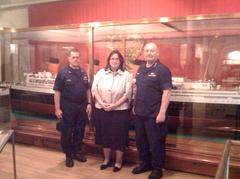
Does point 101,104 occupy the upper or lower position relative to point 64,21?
lower

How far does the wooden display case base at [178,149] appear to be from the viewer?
3197 millimetres

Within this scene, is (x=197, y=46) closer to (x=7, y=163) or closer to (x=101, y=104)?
(x=101, y=104)

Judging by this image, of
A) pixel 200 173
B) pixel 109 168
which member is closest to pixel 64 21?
pixel 109 168

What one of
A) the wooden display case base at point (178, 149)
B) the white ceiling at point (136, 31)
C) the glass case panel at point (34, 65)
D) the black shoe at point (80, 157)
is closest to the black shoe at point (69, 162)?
the black shoe at point (80, 157)

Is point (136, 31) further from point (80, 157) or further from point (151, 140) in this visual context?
point (80, 157)

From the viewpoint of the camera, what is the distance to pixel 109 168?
3430 millimetres

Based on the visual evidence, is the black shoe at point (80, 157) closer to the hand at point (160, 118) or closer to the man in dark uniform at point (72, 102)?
the man in dark uniform at point (72, 102)

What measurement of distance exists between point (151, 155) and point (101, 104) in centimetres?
77

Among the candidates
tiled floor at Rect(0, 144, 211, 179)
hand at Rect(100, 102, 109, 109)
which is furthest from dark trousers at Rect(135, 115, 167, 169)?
hand at Rect(100, 102, 109, 109)

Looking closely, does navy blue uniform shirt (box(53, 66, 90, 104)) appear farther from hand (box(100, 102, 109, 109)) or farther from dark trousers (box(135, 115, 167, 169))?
dark trousers (box(135, 115, 167, 169))

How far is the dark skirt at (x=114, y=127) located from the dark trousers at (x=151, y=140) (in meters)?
0.15

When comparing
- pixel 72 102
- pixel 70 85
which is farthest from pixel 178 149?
pixel 70 85

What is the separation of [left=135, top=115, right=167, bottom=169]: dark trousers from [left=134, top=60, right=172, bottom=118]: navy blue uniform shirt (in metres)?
0.10

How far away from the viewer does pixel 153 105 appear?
304cm
